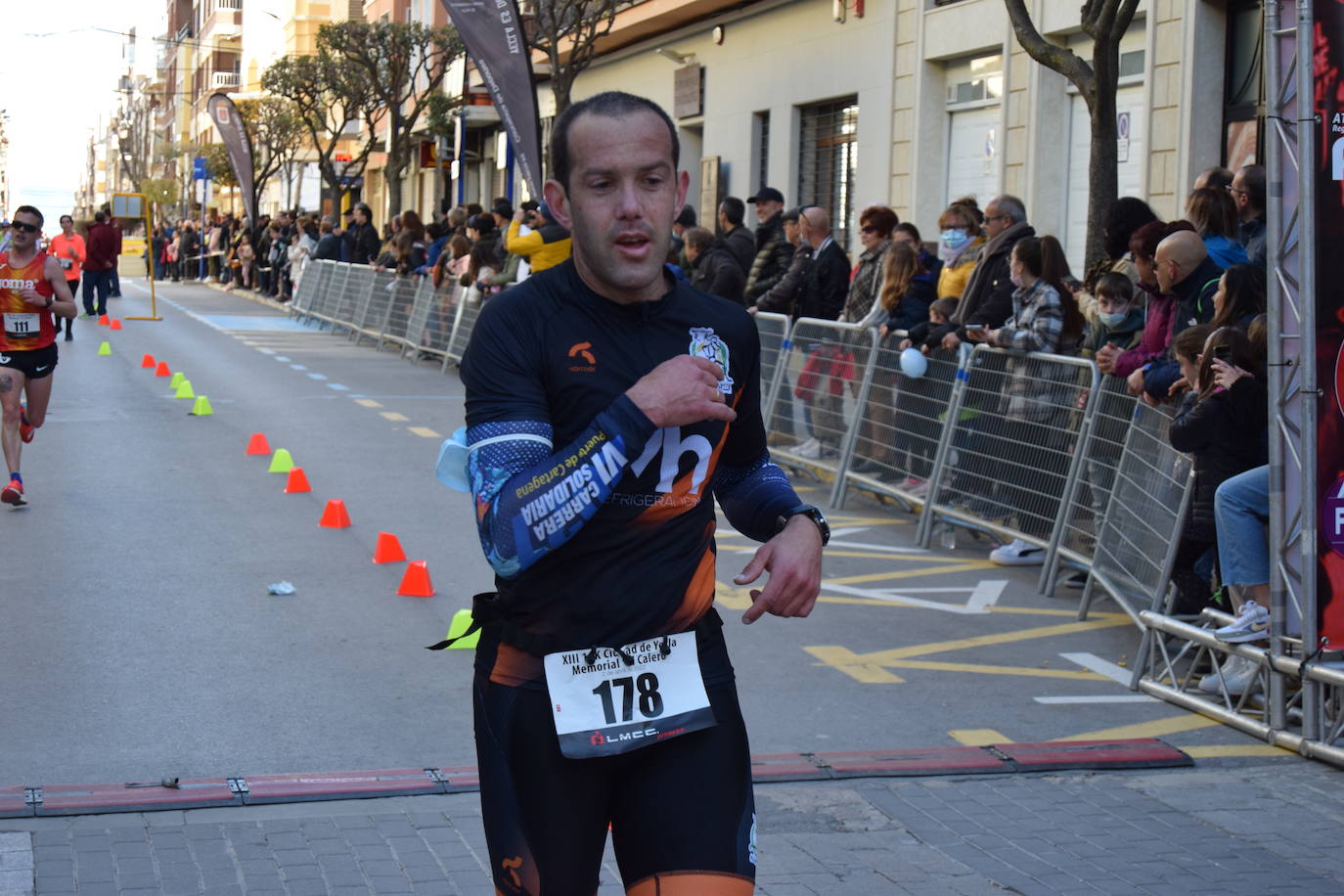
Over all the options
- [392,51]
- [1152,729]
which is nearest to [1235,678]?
[1152,729]

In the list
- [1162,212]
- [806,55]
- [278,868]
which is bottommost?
[278,868]

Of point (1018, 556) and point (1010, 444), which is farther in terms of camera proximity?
point (1018, 556)

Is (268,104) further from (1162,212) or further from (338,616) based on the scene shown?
(338,616)

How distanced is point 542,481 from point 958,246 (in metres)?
9.61

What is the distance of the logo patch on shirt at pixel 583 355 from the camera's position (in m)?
2.82

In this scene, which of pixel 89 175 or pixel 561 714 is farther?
pixel 89 175

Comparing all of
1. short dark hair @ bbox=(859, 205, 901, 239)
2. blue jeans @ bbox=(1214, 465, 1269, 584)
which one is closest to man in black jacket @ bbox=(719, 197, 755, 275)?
short dark hair @ bbox=(859, 205, 901, 239)

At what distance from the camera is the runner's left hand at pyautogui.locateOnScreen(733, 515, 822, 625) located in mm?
2893

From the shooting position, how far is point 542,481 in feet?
8.70

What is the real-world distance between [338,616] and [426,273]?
15.1 m

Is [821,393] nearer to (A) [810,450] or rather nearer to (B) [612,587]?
(A) [810,450]

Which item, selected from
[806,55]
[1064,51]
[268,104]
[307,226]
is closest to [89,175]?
[268,104]

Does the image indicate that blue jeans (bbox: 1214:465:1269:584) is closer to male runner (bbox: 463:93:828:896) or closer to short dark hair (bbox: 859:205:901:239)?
male runner (bbox: 463:93:828:896)

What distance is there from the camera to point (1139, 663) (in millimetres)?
7230
